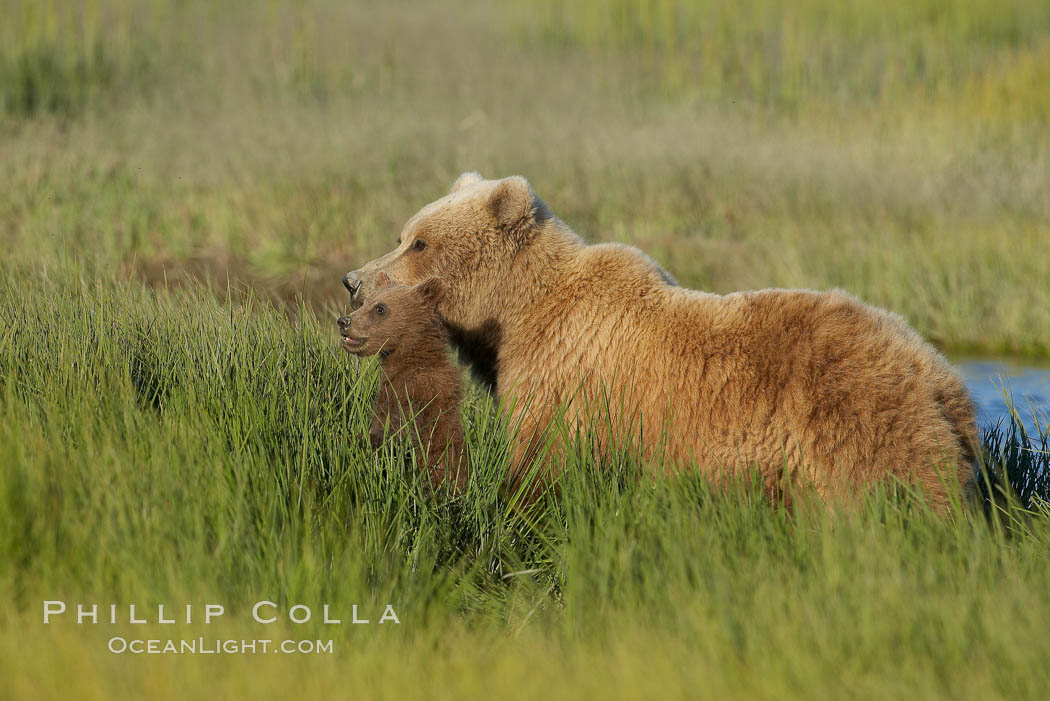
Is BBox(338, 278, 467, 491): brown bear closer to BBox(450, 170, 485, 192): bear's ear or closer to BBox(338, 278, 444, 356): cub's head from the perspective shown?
BBox(338, 278, 444, 356): cub's head

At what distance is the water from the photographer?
8.23 meters

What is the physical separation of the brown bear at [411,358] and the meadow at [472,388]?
17cm

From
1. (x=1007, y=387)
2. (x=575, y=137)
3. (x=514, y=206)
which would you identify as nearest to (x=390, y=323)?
(x=514, y=206)

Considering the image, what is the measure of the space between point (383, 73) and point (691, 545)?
1881cm

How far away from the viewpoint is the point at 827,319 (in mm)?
4637

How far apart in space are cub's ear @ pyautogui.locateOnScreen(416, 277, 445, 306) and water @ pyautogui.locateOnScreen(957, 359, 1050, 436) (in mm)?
4094

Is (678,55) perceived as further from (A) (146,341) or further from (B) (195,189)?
(A) (146,341)

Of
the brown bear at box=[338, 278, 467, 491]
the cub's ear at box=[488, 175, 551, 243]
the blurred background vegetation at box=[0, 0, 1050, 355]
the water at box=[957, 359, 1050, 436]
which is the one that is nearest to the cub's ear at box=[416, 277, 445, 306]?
the brown bear at box=[338, 278, 467, 491]

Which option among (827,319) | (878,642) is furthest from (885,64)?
(878,642)

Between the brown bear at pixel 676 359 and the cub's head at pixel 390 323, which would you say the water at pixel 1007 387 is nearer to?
the brown bear at pixel 676 359

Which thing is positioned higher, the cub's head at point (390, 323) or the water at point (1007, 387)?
the cub's head at point (390, 323)

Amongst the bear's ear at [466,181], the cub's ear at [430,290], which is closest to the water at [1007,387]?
the bear's ear at [466,181]

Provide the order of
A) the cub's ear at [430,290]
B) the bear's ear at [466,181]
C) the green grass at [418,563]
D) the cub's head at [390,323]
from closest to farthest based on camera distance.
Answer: the green grass at [418,563]
the cub's head at [390,323]
the cub's ear at [430,290]
the bear's ear at [466,181]

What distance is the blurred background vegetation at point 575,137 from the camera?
12414 millimetres
